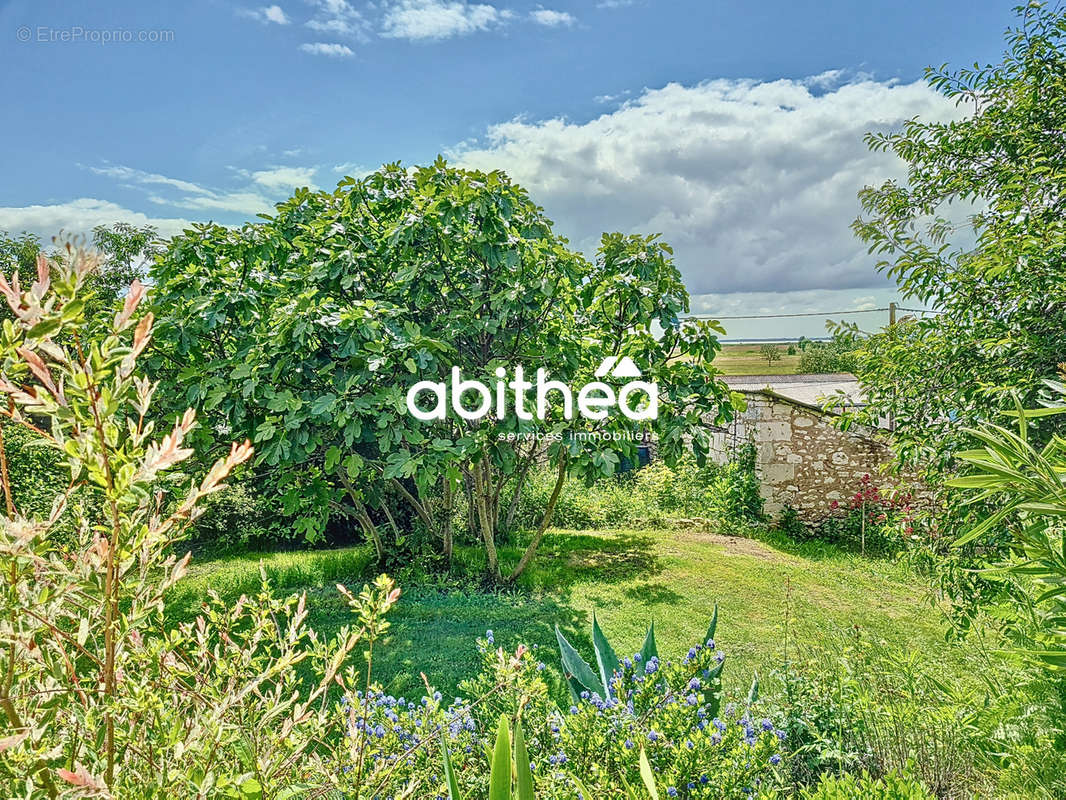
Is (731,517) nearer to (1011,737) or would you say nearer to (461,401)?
(461,401)

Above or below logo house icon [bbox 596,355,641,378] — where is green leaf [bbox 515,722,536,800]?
below

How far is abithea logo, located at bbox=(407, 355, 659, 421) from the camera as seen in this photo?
4.24 meters

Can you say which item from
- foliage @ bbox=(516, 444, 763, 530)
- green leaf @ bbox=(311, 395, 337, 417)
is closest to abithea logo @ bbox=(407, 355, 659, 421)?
green leaf @ bbox=(311, 395, 337, 417)

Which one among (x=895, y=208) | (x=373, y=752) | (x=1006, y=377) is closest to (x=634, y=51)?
(x=895, y=208)

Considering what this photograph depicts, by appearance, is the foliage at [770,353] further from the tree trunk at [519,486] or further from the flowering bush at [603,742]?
the flowering bush at [603,742]

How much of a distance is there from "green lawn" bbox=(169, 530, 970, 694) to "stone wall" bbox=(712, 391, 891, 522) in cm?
81

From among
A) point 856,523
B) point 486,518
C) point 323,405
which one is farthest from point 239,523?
point 856,523

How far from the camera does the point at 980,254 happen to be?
289cm

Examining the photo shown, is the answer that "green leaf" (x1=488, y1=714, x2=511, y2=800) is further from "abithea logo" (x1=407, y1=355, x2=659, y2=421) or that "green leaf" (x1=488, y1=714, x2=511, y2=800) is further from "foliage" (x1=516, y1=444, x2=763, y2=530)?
"foliage" (x1=516, y1=444, x2=763, y2=530)

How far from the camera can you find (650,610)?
495 centimetres

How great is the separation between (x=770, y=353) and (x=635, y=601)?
19.6 m

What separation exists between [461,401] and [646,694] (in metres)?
2.94

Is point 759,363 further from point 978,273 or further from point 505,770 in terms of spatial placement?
point 505,770

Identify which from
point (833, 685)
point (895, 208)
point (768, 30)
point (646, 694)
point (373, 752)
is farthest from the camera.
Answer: point (768, 30)
